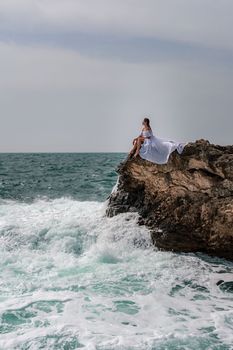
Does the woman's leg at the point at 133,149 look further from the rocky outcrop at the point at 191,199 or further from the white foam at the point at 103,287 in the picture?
the white foam at the point at 103,287

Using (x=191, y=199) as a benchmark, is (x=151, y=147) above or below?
above

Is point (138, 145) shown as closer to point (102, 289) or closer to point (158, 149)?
point (158, 149)

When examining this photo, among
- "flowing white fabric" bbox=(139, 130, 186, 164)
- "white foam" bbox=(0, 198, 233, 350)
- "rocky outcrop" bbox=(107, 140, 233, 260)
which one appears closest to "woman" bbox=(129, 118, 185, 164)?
"flowing white fabric" bbox=(139, 130, 186, 164)

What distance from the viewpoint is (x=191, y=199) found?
407 inches

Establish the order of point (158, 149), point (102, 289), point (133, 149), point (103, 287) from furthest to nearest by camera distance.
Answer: point (133, 149) < point (158, 149) < point (103, 287) < point (102, 289)

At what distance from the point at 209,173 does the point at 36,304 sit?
512cm

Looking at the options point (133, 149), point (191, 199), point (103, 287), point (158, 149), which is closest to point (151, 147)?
point (158, 149)

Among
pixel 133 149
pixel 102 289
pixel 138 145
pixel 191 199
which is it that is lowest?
pixel 102 289

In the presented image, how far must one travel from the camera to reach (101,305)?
7.54 metres

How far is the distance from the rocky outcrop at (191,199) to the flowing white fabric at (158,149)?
13 centimetres

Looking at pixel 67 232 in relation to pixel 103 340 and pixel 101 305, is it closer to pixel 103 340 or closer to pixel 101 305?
pixel 101 305

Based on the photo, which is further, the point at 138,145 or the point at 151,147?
the point at 138,145

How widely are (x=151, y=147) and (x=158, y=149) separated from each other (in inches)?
7.2

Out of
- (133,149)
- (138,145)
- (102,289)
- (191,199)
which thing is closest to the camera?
(102,289)
